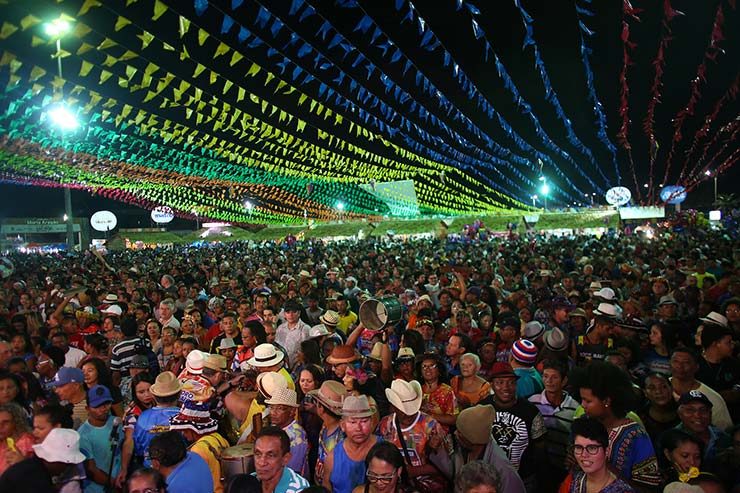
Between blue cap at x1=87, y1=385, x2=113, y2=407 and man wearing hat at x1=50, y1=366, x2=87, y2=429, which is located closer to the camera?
blue cap at x1=87, y1=385, x2=113, y2=407

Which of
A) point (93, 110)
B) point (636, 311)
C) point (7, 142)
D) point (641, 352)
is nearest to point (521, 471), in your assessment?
point (641, 352)

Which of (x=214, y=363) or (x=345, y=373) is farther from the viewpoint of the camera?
(x=214, y=363)

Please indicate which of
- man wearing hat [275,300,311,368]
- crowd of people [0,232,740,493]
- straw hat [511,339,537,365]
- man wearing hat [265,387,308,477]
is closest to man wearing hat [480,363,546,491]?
crowd of people [0,232,740,493]

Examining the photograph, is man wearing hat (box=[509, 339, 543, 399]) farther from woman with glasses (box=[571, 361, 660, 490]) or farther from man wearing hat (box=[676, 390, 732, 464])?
man wearing hat (box=[676, 390, 732, 464])

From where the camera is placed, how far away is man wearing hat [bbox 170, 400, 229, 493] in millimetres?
3165

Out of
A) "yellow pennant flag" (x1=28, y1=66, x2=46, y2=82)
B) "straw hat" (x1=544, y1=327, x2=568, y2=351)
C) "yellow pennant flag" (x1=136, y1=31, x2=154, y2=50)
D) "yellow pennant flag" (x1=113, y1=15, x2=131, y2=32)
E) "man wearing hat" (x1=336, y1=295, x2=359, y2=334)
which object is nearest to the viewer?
"straw hat" (x1=544, y1=327, x2=568, y2=351)

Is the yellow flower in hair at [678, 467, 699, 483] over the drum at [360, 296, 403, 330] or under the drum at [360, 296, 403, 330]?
under

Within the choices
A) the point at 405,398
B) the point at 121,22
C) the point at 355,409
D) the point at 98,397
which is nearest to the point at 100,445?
the point at 98,397

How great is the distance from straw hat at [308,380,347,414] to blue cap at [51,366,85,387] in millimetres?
2119

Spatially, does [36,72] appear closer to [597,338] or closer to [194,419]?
[194,419]

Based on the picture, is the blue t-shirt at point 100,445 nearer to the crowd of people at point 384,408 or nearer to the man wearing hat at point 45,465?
the crowd of people at point 384,408

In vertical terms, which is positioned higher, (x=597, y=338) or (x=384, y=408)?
(x=597, y=338)

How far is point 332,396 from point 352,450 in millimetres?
457

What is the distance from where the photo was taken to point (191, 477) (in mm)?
2938
